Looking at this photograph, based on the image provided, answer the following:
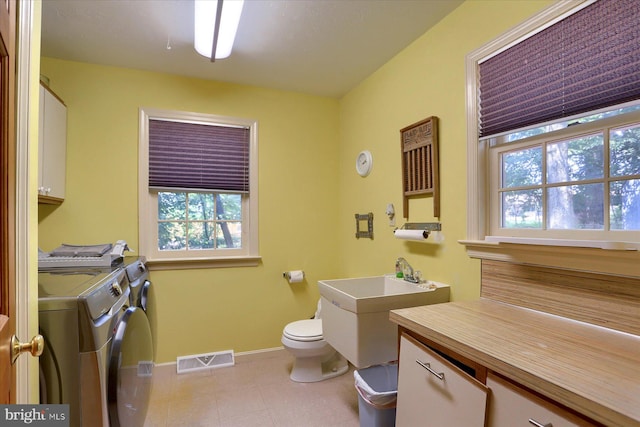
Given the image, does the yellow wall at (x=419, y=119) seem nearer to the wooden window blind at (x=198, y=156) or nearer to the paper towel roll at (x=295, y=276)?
the paper towel roll at (x=295, y=276)

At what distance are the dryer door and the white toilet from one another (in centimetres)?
93

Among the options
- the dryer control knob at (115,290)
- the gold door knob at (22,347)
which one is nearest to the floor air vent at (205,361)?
the dryer control knob at (115,290)

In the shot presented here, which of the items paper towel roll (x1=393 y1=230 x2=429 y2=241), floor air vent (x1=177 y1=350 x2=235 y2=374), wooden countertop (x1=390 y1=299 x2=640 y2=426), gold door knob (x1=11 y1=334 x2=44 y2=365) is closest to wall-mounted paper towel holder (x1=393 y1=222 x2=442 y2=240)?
paper towel roll (x1=393 y1=230 x2=429 y2=241)

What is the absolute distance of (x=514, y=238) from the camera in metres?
1.34

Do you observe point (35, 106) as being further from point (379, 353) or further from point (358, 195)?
point (358, 195)

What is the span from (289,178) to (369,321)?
5.53 ft

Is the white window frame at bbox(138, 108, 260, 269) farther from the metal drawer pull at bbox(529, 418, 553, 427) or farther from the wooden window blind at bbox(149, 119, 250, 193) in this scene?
the metal drawer pull at bbox(529, 418, 553, 427)

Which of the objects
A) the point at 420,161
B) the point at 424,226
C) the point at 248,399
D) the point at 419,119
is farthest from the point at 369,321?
the point at 419,119

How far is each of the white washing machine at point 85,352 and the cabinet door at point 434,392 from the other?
3.60 ft

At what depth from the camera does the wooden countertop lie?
2.35ft

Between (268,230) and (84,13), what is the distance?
190 centimetres

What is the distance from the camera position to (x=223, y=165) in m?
2.79

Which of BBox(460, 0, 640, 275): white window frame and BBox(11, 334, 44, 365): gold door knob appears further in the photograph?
BBox(460, 0, 640, 275): white window frame

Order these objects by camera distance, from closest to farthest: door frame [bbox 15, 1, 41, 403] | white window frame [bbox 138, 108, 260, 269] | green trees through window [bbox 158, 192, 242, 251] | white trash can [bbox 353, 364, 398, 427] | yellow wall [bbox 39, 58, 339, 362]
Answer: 1. door frame [bbox 15, 1, 41, 403]
2. white trash can [bbox 353, 364, 398, 427]
3. yellow wall [bbox 39, 58, 339, 362]
4. white window frame [bbox 138, 108, 260, 269]
5. green trees through window [bbox 158, 192, 242, 251]
